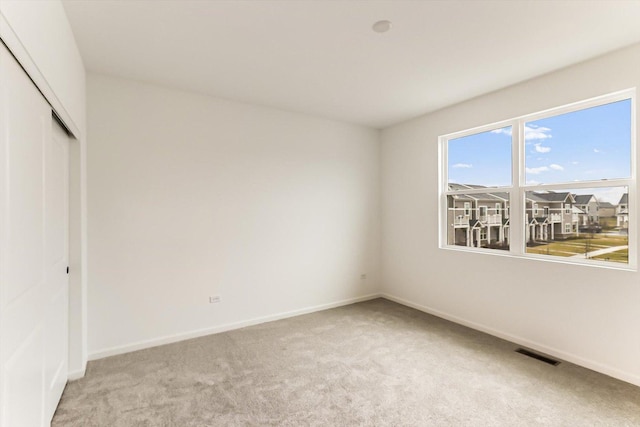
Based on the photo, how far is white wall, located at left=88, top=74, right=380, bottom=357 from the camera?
2916 millimetres

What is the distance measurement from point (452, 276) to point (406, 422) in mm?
2217

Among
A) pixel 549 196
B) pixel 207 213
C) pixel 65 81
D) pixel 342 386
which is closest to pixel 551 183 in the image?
pixel 549 196

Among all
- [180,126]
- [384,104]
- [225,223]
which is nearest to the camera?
[180,126]

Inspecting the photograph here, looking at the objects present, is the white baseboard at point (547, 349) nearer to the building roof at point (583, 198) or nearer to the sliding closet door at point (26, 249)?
the building roof at point (583, 198)

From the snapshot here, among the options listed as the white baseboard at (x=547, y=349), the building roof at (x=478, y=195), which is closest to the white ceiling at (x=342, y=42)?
the building roof at (x=478, y=195)

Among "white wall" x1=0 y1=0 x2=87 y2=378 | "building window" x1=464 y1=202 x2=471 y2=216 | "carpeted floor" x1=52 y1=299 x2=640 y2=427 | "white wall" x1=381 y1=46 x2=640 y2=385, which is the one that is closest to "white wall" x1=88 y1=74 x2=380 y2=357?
"white wall" x1=0 y1=0 x2=87 y2=378

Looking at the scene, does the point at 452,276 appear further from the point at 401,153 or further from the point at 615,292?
the point at 401,153

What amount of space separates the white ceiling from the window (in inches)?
22.2

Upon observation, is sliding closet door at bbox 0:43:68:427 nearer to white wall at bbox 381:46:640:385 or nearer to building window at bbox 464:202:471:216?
white wall at bbox 381:46:640:385

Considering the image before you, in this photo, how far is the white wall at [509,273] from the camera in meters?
2.50

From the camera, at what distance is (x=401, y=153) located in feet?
14.8

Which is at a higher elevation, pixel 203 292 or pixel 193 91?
pixel 193 91

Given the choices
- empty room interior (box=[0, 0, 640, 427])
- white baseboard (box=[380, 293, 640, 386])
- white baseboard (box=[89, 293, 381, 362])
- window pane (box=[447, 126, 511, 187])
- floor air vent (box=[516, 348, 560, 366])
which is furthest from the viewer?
window pane (box=[447, 126, 511, 187])

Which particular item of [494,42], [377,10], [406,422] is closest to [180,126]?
[377,10]
